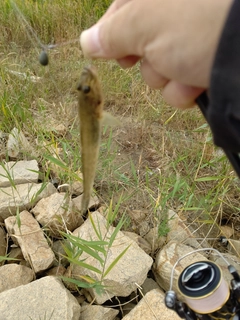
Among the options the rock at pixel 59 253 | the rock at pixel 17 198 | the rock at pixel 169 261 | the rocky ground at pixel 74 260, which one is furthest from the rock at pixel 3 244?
the rock at pixel 169 261

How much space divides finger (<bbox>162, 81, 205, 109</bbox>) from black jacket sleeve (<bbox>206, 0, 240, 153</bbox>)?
0.63 feet

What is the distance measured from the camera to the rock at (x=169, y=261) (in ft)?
6.61

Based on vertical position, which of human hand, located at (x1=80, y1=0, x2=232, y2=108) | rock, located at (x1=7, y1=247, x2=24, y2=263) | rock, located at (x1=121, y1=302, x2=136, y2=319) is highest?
human hand, located at (x1=80, y1=0, x2=232, y2=108)

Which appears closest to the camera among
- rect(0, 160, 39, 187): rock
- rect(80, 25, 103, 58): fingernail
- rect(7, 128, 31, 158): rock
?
rect(80, 25, 103, 58): fingernail

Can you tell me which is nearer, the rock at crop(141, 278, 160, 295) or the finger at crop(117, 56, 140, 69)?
the finger at crop(117, 56, 140, 69)

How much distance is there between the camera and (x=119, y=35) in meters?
0.92

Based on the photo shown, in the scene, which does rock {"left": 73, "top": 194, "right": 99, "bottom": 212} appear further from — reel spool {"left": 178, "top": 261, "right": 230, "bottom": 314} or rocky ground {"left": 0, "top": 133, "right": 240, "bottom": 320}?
reel spool {"left": 178, "top": 261, "right": 230, "bottom": 314}

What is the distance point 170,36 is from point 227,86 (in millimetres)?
168

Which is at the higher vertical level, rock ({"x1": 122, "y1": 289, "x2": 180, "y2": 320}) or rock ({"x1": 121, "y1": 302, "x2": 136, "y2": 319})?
rock ({"x1": 122, "y1": 289, "x2": 180, "y2": 320})

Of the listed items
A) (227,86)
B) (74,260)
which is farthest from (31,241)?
(227,86)

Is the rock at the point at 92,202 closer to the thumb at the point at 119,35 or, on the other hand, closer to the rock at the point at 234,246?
the rock at the point at 234,246

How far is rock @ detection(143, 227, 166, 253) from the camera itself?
2154mm

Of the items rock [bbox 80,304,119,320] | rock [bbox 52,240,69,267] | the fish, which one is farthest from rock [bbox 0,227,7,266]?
the fish

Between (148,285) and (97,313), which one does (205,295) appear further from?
(148,285)
